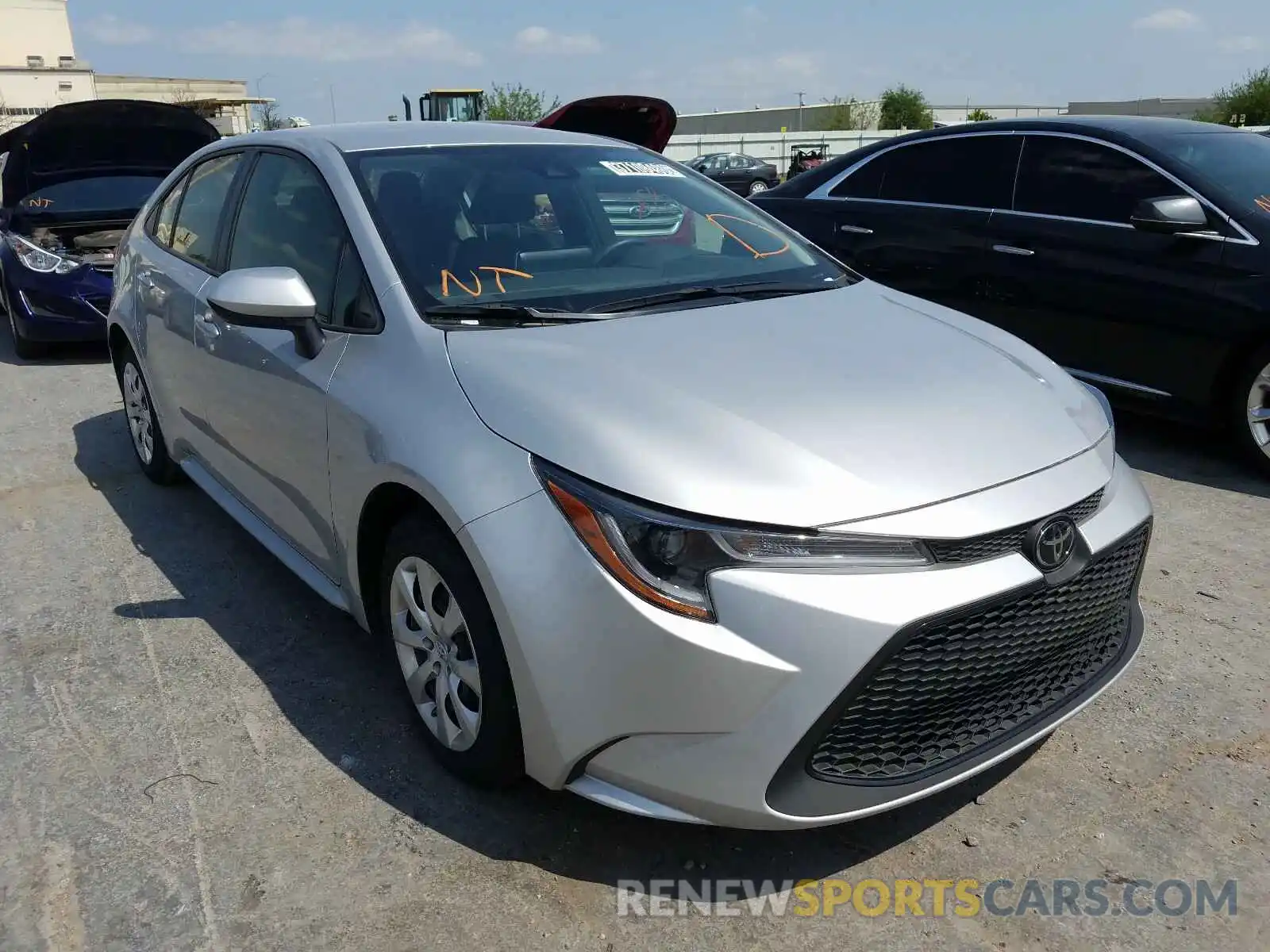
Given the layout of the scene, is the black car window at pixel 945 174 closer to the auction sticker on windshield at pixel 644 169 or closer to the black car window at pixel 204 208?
the auction sticker on windshield at pixel 644 169

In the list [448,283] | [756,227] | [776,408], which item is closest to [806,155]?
[756,227]

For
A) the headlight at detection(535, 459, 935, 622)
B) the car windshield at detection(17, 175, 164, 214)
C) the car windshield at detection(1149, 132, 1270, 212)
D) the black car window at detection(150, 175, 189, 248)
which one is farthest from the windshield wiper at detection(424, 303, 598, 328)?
the car windshield at detection(17, 175, 164, 214)

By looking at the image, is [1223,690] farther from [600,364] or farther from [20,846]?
[20,846]

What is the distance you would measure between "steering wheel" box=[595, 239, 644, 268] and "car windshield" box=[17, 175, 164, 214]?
5672mm

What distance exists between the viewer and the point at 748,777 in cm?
201

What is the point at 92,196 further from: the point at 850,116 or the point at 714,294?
the point at 850,116

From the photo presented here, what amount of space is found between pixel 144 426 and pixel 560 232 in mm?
2632

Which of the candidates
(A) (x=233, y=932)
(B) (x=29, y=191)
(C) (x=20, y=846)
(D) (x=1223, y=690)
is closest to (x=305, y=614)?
(C) (x=20, y=846)

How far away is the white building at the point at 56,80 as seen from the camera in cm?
6147

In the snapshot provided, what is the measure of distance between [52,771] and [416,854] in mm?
1086

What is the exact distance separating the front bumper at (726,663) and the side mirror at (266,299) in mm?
933

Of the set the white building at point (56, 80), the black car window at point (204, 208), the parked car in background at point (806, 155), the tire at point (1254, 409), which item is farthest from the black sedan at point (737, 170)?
the white building at point (56, 80)

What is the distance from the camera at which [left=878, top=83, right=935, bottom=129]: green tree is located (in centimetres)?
7825

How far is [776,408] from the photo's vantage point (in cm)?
224
